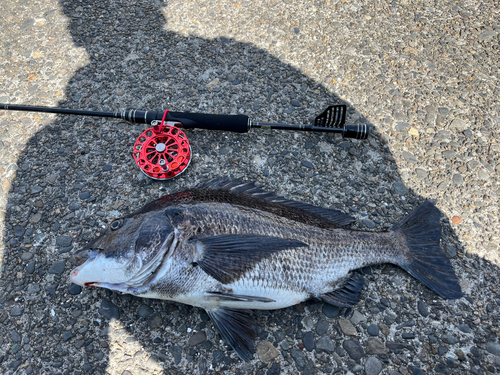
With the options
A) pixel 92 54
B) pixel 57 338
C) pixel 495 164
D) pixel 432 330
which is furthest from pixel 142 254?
pixel 495 164

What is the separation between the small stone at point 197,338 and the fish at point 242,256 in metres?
0.21

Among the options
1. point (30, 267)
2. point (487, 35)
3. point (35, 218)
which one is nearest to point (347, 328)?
point (30, 267)

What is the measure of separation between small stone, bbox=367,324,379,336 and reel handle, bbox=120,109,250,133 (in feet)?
6.47

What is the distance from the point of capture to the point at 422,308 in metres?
2.56

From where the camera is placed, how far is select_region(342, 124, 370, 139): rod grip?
10.00 ft

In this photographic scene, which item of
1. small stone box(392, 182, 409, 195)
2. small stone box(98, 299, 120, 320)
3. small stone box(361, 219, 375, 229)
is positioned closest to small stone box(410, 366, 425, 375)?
small stone box(361, 219, 375, 229)

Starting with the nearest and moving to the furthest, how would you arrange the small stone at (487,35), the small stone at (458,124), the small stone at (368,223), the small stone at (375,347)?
the small stone at (375,347) < the small stone at (368,223) < the small stone at (458,124) < the small stone at (487,35)

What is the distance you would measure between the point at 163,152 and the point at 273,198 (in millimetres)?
1130

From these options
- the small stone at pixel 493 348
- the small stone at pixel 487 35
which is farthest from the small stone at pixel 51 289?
the small stone at pixel 487 35

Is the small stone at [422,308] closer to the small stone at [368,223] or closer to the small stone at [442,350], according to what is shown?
the small stone at [442,350]

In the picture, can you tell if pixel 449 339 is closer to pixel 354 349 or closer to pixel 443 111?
pixel 354 349

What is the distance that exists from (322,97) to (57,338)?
3266 millimetres

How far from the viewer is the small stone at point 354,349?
2.41 metres

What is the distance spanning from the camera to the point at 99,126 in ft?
11.4
